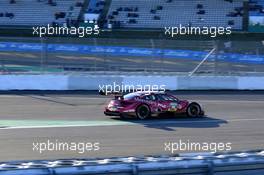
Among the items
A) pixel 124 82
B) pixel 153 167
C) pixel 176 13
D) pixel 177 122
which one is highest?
pixel 176 13

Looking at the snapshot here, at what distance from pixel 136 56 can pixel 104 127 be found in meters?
12.4

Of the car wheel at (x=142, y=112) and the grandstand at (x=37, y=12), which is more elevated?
the grandstand at (x=37, y=12)

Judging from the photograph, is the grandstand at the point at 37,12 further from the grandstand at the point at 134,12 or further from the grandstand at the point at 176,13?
the grandstand at the point at 176,13

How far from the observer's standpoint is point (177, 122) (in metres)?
17.5

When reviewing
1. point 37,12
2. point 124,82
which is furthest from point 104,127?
point 37,12

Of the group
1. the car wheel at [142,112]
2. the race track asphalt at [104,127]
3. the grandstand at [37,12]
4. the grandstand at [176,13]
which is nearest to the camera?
the race track asphalt at [104,127]

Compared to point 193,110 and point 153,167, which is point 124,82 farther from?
point 153,167

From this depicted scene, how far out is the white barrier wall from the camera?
84.6 ft

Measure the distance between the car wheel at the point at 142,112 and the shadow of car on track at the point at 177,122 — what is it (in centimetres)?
19

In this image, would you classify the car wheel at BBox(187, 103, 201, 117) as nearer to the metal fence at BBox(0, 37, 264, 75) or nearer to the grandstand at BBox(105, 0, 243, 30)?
the metal fence at BBox(0, 37, 264, 75)

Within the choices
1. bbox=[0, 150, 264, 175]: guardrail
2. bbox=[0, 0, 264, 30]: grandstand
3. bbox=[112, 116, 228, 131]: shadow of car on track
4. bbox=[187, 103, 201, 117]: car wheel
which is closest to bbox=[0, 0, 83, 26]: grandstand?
bbox=[0, 0, 264, 30]: grandstand

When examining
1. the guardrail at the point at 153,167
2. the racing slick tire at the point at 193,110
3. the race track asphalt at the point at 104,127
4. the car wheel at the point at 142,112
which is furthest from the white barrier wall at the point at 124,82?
the guardrail at the point at 153,167

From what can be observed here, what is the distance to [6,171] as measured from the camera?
574 cm

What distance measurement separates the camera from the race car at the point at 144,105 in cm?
1772
